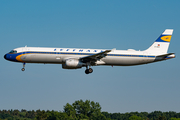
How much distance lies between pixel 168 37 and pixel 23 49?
33.2 m

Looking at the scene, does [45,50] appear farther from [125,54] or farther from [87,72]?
[125,54]

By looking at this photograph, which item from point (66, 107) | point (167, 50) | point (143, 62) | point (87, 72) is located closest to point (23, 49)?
point (87, 72)

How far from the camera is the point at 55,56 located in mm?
58000

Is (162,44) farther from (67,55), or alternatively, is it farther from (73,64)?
(67,55)

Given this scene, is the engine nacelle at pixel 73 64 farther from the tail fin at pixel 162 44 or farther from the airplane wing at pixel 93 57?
the tail fin at pixel 162 44

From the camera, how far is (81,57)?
58812 millimetres

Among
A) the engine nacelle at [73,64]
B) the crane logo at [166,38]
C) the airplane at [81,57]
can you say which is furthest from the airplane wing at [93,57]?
the crane logo at [166,38]

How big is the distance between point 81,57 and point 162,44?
67.3 feet

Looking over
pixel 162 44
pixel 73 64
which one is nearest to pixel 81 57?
pixel 73 64

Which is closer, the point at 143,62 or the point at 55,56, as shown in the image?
the point at 55,56

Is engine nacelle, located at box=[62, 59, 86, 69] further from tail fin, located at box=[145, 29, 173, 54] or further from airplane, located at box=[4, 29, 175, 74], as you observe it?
tail fin, located at box=[145, 29, 173, 54]

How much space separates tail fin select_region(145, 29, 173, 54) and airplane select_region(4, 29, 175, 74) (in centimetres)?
231

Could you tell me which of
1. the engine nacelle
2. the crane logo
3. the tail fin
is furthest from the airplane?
the crane logo

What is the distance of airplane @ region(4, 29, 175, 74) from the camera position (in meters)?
57.7
